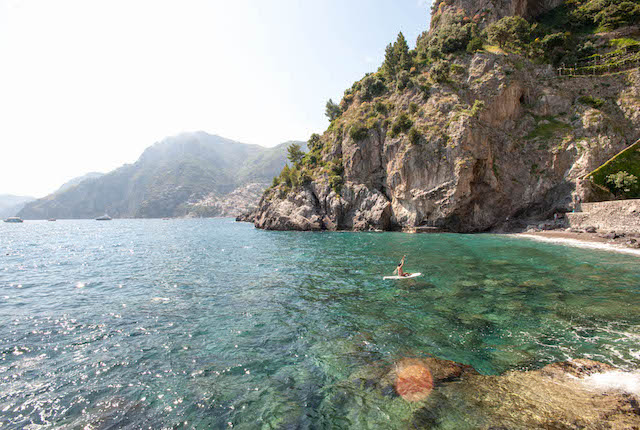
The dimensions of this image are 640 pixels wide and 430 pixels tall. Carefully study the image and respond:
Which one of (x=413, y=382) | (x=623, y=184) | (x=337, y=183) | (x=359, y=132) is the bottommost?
(x=413, y=382)

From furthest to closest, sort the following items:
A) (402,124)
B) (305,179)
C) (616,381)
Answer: (305,179), (402,124), (616,381)

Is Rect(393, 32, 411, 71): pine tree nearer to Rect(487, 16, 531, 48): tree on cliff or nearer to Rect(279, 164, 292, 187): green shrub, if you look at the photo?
Rect(487, 16, 531, 48): tree on cliff

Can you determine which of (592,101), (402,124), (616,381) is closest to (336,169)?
(402,124)

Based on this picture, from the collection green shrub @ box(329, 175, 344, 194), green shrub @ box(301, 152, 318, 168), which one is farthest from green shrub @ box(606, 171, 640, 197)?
green shrub @ box(301, 152, 318, 168)

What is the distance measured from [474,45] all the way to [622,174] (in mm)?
39593

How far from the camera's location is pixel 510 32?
196 ft

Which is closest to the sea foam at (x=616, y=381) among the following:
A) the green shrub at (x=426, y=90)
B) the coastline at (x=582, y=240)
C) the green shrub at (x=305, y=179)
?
the coastline at (x=582, y=240)

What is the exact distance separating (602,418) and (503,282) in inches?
514

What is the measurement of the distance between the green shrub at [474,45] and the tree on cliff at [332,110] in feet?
127

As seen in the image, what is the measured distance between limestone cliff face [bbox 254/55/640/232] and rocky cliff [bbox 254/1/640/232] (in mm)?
193

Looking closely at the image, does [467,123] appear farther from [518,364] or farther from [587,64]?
[518,364]

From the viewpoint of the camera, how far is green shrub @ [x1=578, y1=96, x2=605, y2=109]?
46562mm

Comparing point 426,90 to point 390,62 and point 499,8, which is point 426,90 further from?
point 499,8

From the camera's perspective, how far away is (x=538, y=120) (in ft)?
170
